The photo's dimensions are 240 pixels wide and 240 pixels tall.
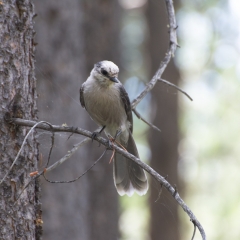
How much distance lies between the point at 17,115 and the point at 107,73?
159cm

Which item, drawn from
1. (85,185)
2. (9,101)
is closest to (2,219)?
(9,101)

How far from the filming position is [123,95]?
4.36m

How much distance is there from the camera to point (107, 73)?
412 cm

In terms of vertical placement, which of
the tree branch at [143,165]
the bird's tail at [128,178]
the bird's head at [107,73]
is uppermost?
the bird's head at [107,73]

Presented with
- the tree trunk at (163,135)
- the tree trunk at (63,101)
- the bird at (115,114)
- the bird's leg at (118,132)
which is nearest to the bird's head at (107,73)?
the bird at (115,114)

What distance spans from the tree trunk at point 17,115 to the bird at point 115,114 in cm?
130

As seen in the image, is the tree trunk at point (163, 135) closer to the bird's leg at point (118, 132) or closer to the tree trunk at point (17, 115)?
the bird's leg at point (118, 132)

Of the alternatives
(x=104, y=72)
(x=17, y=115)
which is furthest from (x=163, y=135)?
(x=17, y=115)

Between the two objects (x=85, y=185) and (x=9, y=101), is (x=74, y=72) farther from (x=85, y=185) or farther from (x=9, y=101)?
(x=9, y=101)

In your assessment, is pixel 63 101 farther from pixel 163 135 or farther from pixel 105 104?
pixel 163 135

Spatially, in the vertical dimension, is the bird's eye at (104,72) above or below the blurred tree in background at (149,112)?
below

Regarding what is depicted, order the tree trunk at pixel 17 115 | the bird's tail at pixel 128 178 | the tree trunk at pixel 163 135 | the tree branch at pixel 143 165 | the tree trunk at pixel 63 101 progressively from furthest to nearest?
1. the tree trunk at pixel 163 135
2. the tree trunk at pixel 63 101
3. the bird's tail at pixel 128 178
4. the tree trunk at pixel 17 115
5. the tree branch at pixel 143 165

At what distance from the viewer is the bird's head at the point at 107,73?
4.09 m

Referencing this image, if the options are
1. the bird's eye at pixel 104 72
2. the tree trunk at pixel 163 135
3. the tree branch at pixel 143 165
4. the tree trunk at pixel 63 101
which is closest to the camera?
the tree branch at pixel 143 165
